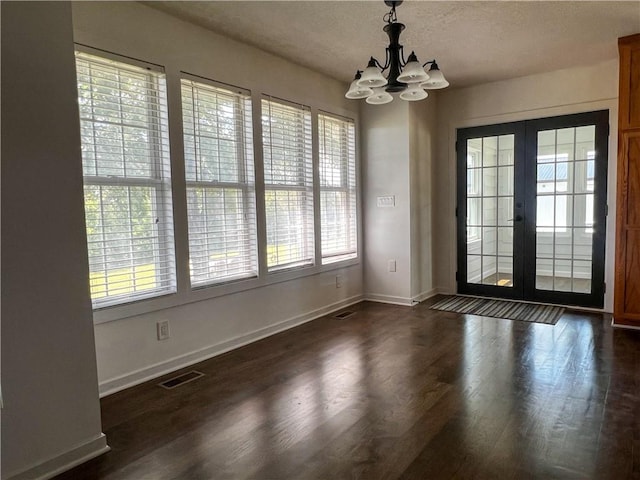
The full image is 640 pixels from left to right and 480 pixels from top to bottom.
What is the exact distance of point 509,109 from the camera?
4.85 m

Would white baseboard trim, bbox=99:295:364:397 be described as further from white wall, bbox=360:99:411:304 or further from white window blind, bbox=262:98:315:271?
white wall, bbox=360:99:411:304

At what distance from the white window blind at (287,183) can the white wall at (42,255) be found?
78.4 inches

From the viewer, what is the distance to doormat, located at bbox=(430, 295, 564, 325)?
14.1ft

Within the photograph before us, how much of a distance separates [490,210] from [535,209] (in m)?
0.49

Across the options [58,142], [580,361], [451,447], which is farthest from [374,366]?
[58,142]

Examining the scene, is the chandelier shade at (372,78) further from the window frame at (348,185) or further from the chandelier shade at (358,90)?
the window frame at (348,185)

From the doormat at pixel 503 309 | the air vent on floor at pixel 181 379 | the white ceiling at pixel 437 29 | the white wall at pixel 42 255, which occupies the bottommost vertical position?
the air vent on floor at pixel 181 379

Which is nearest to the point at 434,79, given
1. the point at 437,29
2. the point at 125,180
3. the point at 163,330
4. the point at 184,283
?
the point at 437,29

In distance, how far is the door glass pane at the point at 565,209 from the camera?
4.48 metres

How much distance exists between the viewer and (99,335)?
8.73 feet

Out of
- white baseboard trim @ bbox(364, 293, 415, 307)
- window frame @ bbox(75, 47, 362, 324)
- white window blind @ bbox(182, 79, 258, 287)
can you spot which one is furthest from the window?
white window blind @ bbox(182, 79, 258, 287)

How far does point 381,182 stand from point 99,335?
3.34 meters

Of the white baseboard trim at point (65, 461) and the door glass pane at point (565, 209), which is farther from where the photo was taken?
the door glass pane at point (565, 209)

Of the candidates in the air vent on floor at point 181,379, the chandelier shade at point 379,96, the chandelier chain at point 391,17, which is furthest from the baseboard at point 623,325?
the air vent on floor at point 181,379
